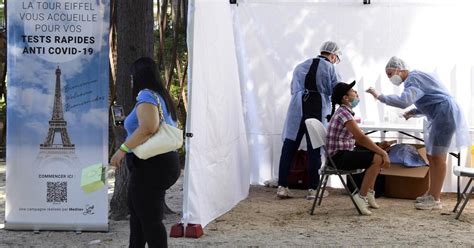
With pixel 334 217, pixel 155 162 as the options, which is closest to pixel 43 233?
pixel 155 162

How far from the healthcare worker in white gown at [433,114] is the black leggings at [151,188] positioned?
10.1ft

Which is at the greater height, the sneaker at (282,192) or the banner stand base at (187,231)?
the sneaker at (282,192)

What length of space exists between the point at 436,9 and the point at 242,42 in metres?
1.97

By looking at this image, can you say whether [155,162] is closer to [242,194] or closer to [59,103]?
[59,103]

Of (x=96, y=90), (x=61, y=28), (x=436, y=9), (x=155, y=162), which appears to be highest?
(x=436, y=9)

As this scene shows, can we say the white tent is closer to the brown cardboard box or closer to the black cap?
the brown cardboard box

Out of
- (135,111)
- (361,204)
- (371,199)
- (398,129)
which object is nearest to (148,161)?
(135,111)

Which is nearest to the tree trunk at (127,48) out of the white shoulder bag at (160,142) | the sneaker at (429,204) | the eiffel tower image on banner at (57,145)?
the eiffel tower image on banner at (57,145)

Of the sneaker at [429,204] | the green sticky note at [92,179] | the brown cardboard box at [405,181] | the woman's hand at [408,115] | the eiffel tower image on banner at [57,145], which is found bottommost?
the sneaker at [429,204]

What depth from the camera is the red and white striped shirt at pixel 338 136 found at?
661cm

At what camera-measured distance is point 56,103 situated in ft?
18.7

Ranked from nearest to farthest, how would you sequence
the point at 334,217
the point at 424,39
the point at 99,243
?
1. the point at 99,243
2. the point at 334,217
3. the point at 424,39

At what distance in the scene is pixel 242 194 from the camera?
298 inches

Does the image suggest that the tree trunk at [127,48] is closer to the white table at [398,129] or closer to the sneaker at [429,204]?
the white table at [398,129]
